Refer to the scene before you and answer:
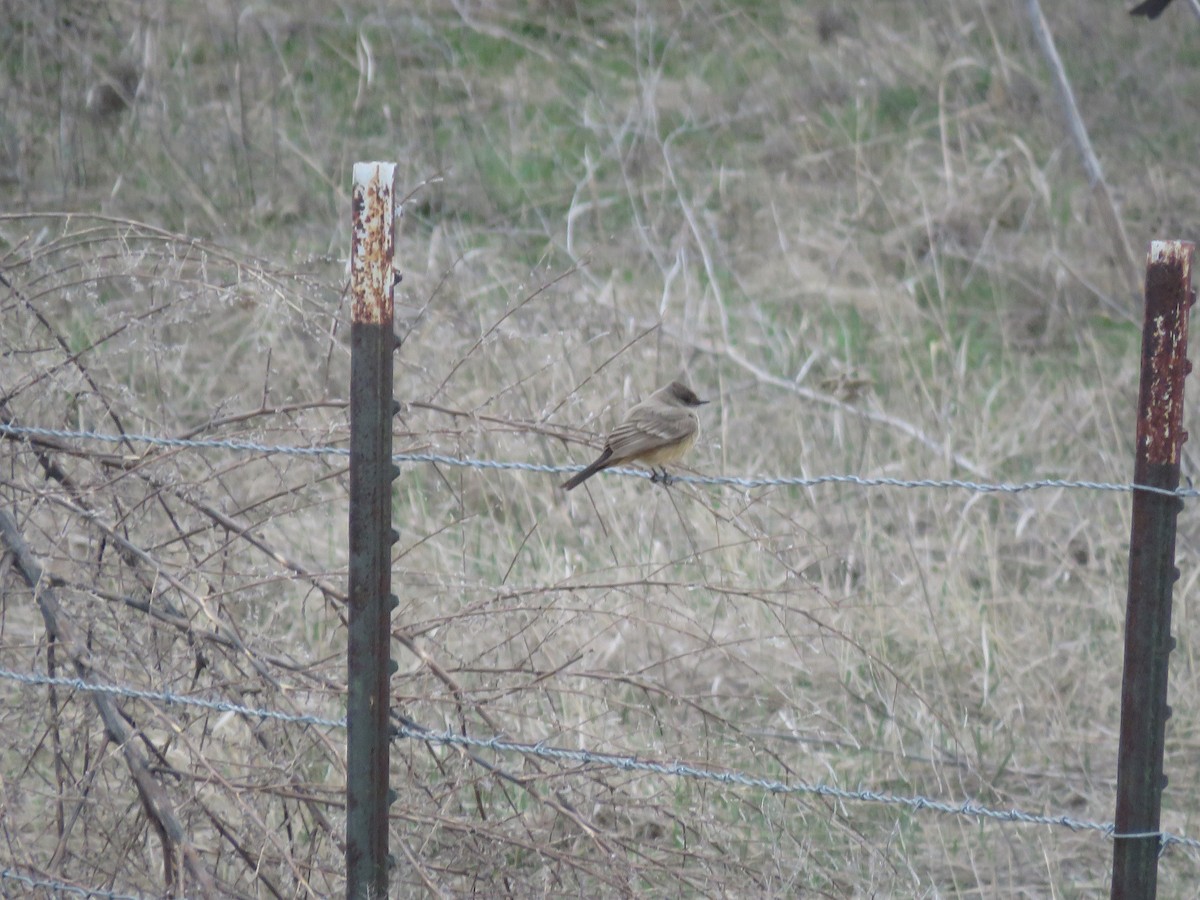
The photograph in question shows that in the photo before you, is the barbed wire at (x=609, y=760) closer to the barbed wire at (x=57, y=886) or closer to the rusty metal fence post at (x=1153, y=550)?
the rusty metal fence post at (x=1153, y=550)

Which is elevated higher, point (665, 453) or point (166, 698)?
point (665, 453)

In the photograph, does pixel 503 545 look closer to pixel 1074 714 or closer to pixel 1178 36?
pixel 1074 714

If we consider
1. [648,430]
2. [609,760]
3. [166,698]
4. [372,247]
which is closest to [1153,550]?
[609,760]

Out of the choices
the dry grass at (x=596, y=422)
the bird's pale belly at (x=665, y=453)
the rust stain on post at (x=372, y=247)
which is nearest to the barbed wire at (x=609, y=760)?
the dry grass at (x=596, y=422)

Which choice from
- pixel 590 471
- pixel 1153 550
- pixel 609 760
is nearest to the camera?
pixel 1153 550

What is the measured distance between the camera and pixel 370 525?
2.83m

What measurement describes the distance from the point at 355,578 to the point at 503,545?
3639mm

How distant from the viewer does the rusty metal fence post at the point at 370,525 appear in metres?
2.77

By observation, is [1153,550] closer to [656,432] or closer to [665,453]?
[656,432]

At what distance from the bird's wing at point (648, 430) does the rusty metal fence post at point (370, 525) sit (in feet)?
5.43

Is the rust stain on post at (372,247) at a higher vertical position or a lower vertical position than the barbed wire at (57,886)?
higher

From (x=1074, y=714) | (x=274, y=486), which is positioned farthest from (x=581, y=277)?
(x=1074, y=714)

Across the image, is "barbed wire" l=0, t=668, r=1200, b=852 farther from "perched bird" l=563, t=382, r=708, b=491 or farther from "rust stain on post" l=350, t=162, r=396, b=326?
"perched bird" l=563, t=382, r=708, b=491

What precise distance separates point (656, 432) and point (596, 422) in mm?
1862
